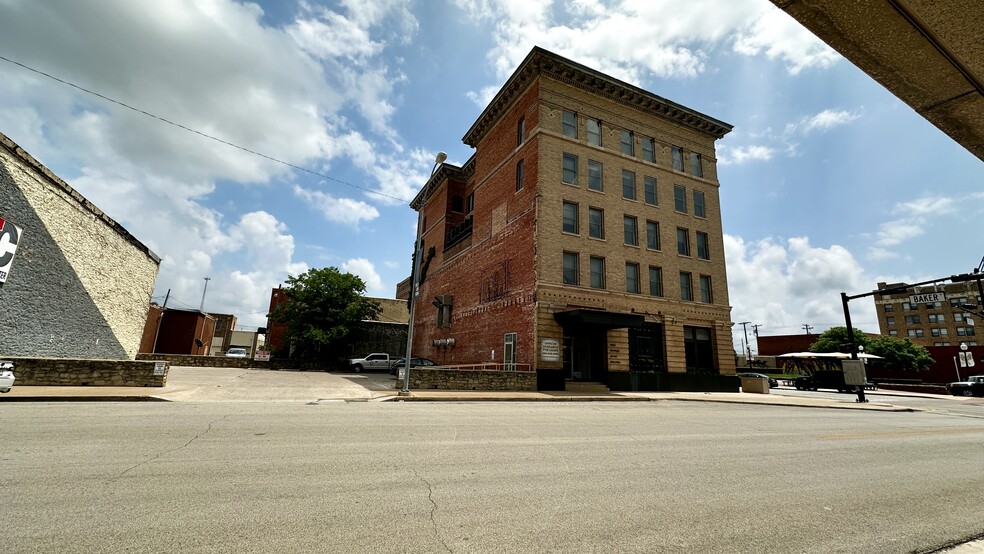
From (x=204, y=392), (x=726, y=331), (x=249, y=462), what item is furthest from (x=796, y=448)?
(x=726, y=331)

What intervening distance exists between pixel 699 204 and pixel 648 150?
550 cm

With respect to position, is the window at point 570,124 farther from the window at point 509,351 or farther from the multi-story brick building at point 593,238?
the window at point 509,351

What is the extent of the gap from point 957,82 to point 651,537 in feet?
13.7

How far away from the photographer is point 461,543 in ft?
11.5

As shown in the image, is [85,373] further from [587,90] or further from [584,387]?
[587,90]

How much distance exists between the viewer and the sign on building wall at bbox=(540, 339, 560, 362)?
22.4 meters

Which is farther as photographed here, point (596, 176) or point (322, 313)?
point (322, 313)

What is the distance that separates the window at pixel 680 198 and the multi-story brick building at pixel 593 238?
8 centimetres

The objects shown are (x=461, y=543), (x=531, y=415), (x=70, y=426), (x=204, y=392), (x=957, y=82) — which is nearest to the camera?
(x=957, y=82)

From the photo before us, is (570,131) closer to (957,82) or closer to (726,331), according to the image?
(726,331)

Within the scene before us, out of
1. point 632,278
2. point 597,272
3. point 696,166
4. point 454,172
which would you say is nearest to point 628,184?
point 632,278

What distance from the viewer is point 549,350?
2252 cm

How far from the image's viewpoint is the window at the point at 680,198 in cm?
2974

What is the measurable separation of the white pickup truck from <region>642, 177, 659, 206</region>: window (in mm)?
24872
